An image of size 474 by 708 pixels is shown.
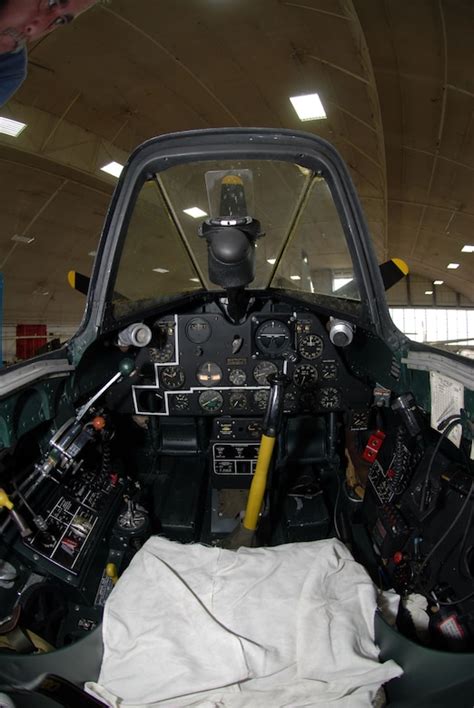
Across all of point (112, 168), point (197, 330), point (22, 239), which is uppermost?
point (112, 168)

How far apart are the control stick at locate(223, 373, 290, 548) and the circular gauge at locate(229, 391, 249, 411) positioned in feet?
3.41

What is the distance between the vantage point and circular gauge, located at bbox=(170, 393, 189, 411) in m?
2.74

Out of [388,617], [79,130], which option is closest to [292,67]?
[79,130]

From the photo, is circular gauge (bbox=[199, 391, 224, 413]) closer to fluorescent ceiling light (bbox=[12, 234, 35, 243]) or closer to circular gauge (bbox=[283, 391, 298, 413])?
circular gauge (bbox=[283, 391, 298, 413])

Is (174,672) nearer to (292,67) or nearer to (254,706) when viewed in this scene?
(254,706)

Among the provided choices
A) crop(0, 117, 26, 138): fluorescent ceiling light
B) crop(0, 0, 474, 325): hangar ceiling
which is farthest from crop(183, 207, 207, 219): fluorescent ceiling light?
crop(0, 117, 26, 138): fluorescent ceiling light

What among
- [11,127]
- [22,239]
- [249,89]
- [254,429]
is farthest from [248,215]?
[22,239]

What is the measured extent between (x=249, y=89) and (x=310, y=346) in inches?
175

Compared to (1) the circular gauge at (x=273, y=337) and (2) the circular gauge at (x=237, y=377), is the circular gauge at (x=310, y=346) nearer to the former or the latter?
(1) the circular gauge at (x=273, y=337)

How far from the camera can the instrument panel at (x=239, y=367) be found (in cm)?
263

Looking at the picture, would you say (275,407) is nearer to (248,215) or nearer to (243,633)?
(243,633)

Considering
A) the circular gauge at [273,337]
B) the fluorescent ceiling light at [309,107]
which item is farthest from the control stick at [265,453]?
the fluorescent ceiling light at [309,107]

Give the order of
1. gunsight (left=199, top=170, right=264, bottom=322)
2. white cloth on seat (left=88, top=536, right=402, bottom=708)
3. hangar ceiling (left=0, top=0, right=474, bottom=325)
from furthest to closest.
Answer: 1. hangar ceiling (left=0, top=0, right=474, bottom=325)
2. gunsight (left=199, top=170, right=264, bottom=322)
3. white cloth on seat (left=88, top=536, right=402, bottom=708)

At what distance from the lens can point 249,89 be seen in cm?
533
